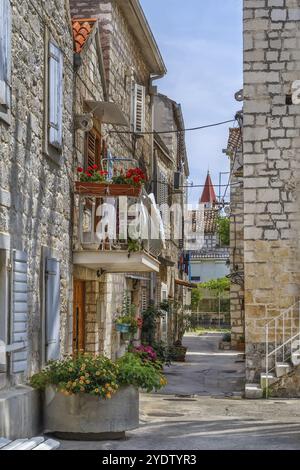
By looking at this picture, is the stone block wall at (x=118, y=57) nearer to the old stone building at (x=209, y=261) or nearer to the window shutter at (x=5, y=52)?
the window shutter at (x=5, y=52)

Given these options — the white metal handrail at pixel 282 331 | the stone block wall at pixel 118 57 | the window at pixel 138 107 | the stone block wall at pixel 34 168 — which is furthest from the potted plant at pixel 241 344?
the stone block wall at pixel 34 168

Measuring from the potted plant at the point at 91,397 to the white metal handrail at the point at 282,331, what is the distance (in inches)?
249

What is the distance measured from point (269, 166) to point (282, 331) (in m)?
3.09

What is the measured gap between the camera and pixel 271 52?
15.5 m

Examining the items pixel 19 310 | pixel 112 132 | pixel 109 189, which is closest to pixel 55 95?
pixel 109 189

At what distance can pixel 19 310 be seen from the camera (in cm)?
872

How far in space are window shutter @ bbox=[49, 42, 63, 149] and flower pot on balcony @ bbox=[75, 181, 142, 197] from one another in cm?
111

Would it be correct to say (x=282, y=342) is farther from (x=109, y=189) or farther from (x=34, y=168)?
(x=34, y=168)

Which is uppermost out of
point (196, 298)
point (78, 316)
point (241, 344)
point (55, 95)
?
point (55, 95)

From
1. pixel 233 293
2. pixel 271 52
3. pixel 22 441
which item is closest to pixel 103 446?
pixel 22 441

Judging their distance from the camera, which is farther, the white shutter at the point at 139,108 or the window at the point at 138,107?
the white shutter at the point at 139,108

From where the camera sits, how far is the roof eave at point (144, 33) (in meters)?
16.5

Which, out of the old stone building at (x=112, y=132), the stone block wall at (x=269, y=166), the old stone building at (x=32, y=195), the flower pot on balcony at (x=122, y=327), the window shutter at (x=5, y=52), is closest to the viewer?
the window shutter at (x=5, y=52)

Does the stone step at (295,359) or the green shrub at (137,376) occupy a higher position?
the green shrub at (137,376)
